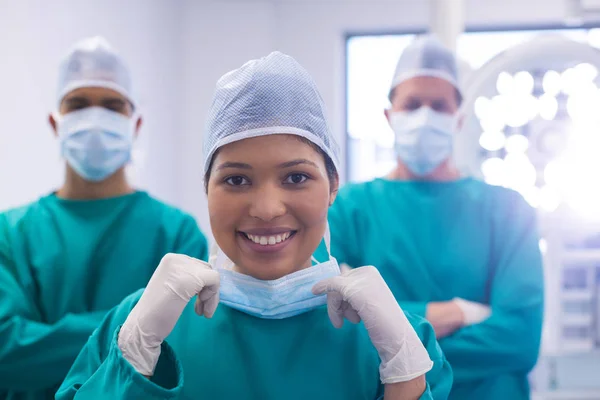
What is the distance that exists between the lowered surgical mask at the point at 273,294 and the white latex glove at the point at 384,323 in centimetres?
8

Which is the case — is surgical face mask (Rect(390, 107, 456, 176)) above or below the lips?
above

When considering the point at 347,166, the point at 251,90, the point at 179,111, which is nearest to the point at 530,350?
the point at 251,90

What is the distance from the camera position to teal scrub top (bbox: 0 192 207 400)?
1.34 meters

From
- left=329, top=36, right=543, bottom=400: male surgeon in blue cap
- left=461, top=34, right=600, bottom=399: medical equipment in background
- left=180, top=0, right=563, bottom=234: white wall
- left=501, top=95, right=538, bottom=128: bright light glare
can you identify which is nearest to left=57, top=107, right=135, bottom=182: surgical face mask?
left=329, top=36, right=543, bottom=400: male surgeon in blue cap

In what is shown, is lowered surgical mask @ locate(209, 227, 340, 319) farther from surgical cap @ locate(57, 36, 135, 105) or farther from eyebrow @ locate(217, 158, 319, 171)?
surgical cap @ locate(57, 36, 135, 105)

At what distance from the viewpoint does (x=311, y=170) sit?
0.92 meters

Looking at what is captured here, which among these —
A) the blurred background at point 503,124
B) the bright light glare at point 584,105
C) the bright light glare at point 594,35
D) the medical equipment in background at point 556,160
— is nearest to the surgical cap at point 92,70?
the blurred background at point 503,124

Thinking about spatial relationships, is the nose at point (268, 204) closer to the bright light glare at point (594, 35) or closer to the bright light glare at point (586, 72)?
the bright light glare at point (586, 72)

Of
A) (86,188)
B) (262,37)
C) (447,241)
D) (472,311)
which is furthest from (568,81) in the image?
(262,37)

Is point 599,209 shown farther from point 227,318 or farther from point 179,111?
point 179,111

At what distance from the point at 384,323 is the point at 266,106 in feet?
1.19

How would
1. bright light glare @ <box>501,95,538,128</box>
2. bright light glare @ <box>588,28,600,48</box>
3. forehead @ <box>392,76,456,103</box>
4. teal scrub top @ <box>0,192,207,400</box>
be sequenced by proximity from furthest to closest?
bright light glare @ <box>588,28,600,48</box> < bright light glare @ <box>501,95,538,128</box> < forehead @ <box>392,76,456,103</box> < teal scrub top @ <box>0,192,207,400</box>

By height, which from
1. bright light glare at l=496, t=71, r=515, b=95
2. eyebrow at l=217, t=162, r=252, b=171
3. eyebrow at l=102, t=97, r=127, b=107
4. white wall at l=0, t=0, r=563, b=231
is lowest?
eyebrow at l=217, t=162, r=252, b=171

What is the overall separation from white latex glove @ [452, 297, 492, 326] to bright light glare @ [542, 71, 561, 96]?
50.6 inches
